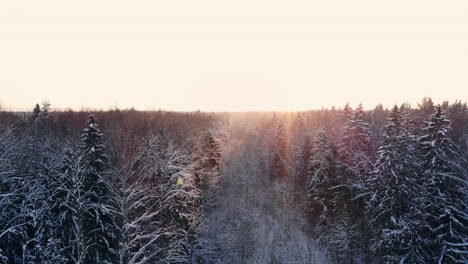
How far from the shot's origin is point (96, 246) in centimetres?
1989

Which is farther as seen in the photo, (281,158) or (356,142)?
(281,158)

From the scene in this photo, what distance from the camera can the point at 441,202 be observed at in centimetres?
2103

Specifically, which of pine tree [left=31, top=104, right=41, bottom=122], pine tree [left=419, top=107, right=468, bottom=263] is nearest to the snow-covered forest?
pine tree [left=419, top=107, right=468, bottom=263]

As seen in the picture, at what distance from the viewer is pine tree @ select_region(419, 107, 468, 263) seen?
20875 mm

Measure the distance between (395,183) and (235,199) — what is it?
26483mm

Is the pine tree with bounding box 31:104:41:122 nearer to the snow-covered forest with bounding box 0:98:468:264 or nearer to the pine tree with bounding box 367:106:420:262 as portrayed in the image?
the snow-covered forest with bounding box 0:98:468:264

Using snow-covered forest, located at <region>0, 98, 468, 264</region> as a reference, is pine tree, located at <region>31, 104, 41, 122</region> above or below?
above

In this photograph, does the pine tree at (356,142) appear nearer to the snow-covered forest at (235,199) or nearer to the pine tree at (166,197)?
the snow-covered forest at (235,199)

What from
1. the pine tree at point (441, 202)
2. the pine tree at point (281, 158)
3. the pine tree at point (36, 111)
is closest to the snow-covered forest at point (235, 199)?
the pine tree at point (441, 202)

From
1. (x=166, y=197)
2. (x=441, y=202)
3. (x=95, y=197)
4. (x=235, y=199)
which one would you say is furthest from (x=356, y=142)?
(x=95, y=197)

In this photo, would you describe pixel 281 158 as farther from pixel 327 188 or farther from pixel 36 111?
pixel 36 111

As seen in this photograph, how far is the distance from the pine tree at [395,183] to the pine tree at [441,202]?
2053 millimetres

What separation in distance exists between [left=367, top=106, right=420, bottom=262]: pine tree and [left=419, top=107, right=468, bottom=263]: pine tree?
6.73 ft

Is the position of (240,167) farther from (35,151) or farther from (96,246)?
(96,246)
